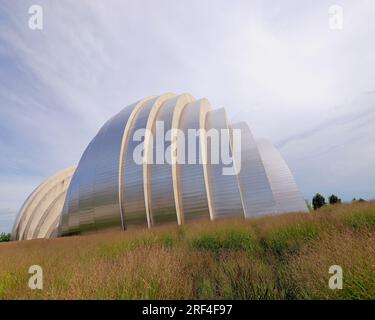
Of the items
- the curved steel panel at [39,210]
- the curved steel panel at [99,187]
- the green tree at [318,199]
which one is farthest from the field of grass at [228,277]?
the green tree at [318,199]

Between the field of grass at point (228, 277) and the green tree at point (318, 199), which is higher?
the green tree at point (318, 199)

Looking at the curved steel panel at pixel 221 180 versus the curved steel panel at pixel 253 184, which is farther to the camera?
the curved steel panel at pixel 253 184

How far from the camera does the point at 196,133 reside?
65.9 feet

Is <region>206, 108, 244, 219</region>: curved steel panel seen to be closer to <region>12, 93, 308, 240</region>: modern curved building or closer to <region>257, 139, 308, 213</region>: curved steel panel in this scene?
<region>12, 93, 308, 240</region>: modern curved building

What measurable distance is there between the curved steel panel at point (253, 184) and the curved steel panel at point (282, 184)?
1.38 m

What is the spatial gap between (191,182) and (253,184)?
4.76 meters

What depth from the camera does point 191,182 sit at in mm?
18531

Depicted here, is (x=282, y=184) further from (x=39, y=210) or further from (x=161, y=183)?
(x=39, y=210)

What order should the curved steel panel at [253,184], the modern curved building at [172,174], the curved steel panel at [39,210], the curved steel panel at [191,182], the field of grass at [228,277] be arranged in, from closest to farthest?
the field of grass at [228,277] < the curved steel panel at [191,182] < the curved steel panel at [253,184] < the modern curved building at [172,174] < the curved steel panel at [39,210]

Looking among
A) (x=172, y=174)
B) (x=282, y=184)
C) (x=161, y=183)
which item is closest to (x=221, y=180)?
(x=172, y=174)

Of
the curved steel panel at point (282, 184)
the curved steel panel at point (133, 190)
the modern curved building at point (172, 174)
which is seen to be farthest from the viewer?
the curved steel panel at point (282, 184)

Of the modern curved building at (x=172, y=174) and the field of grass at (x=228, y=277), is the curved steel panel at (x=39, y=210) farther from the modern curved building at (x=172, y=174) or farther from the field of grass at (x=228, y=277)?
the field of grass at (x=228, y=277)

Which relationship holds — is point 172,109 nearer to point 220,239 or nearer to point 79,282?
point 220,239

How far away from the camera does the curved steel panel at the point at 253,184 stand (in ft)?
59.3
